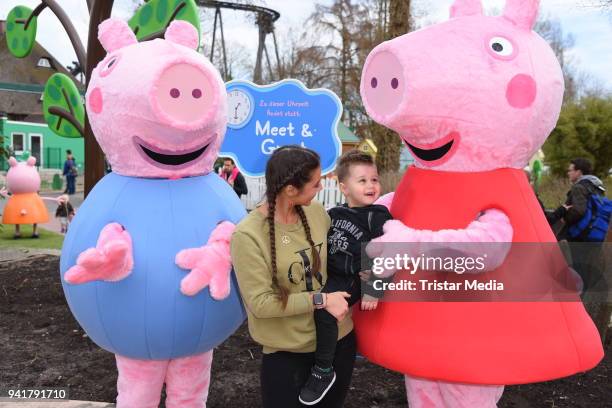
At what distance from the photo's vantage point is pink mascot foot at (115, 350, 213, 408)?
8.30ft

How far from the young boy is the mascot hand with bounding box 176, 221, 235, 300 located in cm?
44

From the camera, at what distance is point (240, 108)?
621 centimetres

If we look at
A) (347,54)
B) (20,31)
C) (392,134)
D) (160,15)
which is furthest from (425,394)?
(347,54)

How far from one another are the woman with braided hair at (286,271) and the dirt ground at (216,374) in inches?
59.3

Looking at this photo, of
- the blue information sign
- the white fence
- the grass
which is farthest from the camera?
the white fence

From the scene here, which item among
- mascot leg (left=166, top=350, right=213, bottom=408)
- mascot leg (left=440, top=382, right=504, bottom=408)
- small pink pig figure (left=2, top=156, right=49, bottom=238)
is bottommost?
small pink pig figure (left=2, top=156, right=49, bottom=238)

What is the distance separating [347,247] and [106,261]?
35.9 inches

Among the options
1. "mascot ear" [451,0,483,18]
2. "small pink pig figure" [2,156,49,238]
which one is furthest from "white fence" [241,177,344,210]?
"mascot ear" [451,0,483,18]

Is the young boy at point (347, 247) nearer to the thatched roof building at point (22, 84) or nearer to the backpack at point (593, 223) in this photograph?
the backpack at point (593, 223)

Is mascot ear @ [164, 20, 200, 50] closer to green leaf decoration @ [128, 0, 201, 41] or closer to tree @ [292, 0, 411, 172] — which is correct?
green leaf decoration @ [128, 0, 201, 41]

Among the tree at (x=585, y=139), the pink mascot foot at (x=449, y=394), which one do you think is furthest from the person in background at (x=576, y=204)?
the tree at (x=585, y=139)

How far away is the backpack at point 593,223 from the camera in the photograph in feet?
17.4

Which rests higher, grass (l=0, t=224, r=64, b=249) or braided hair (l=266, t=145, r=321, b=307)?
braided hair (l=266, t=145, r=321, b=307)

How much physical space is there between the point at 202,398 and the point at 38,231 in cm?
913
